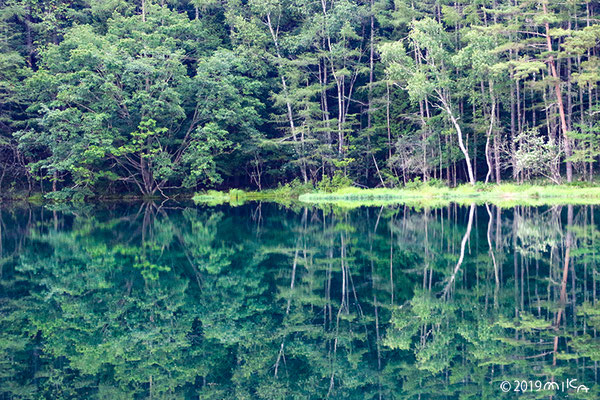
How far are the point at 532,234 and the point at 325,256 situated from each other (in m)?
4.91

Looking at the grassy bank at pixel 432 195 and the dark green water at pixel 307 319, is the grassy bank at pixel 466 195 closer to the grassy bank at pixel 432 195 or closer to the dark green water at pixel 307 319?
the grassy bank at pixel 432 195

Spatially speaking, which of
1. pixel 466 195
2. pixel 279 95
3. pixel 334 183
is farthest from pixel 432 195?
pixel 279 95

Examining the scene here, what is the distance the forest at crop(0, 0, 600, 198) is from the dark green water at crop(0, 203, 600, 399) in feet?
70.0

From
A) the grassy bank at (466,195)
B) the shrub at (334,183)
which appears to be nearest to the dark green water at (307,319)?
the grassy bank at (466,195)

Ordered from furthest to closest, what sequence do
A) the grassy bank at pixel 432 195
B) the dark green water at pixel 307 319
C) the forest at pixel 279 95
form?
the forest at pixel 279 95
the grassy bank at pixel 432 195
the dark green water at pixel 307 319

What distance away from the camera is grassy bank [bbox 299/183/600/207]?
85.1ft

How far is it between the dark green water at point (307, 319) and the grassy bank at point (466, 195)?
46.3 ft

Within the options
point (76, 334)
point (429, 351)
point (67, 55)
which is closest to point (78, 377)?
point (76, 334)

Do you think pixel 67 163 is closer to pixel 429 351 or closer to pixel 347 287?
pixel 347 287

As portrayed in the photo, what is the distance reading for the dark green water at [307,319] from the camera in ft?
16.3

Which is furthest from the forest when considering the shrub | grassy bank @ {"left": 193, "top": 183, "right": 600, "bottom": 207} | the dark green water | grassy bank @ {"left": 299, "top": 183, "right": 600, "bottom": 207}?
the dark green water

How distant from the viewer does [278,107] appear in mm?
39750

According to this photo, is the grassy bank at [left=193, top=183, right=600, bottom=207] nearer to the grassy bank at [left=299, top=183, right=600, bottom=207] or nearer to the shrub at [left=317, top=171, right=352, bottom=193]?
the grassy bank at [left=299, top=183, right=600, bottom=207]

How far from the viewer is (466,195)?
29.6 meters
